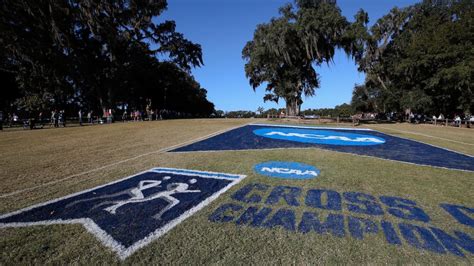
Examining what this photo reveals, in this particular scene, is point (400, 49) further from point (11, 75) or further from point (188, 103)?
point (11, 75)

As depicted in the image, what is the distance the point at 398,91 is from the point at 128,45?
39.2 m

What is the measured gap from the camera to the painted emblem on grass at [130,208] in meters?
3.40

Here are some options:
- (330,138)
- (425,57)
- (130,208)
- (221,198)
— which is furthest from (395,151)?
(425,57)

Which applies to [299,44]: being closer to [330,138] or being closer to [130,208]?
[330,138]

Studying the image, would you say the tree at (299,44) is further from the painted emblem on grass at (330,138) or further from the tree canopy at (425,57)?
the painted emblem on grass at (330,138)

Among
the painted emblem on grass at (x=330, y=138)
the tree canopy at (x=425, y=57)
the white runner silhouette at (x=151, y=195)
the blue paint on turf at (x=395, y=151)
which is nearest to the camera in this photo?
the white runner silhouette at (x=151, y=195)

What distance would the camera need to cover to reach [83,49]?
30.3 meters

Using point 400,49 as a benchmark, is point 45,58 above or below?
below

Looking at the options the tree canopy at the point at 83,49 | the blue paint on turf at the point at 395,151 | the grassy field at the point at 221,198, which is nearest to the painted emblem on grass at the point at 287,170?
the grassy field at the point at 221,198

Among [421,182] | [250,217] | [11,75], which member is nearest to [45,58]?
[11,75]

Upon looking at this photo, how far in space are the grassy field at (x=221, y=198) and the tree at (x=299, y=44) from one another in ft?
65.0

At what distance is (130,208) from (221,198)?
164 centimetres

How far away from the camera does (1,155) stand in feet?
26.2

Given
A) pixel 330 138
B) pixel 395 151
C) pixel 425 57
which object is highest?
pixel 425 57
